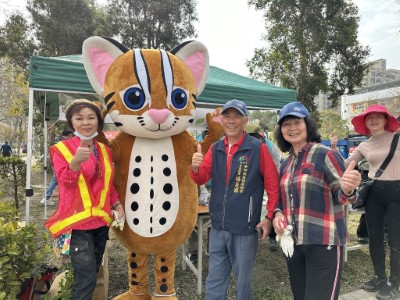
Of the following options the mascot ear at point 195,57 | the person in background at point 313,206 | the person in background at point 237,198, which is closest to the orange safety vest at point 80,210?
the person in background at point 237,198

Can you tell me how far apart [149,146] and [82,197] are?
2.24 feet

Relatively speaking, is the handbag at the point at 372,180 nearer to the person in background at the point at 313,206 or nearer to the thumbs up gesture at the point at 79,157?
the person in background at the point at 313,206

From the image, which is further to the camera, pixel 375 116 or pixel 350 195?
pixel 375 116

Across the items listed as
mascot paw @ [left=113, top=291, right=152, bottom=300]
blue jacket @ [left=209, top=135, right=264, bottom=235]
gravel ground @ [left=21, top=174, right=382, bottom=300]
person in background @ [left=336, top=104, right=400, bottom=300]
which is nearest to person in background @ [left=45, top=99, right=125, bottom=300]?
mascot paw @ [left=113, top=291, right=152, bottom=300]

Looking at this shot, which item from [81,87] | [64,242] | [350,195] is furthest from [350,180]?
[81,87]

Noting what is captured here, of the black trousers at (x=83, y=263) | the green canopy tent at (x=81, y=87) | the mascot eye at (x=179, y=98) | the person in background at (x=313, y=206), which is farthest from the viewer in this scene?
the green canopy tent at (x=81, y=87)

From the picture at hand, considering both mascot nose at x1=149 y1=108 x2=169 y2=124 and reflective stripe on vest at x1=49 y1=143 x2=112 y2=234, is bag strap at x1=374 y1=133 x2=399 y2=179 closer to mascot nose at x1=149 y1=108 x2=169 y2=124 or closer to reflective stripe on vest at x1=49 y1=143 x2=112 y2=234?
mascot nose at x1=149 y1=108 x2=169 y2=124

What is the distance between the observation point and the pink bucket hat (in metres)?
2.71

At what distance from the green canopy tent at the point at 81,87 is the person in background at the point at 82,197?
1244 millimetres

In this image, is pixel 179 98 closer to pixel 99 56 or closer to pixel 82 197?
pixel 99 56

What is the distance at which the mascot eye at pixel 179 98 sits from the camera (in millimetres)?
2365

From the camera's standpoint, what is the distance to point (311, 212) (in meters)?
1.77

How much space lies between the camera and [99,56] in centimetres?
247

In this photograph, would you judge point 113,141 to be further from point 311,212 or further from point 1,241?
point 311,212
